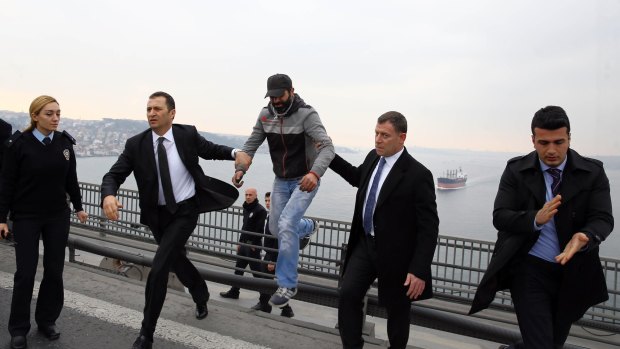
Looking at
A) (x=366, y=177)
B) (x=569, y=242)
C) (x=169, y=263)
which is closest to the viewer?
(x=569, y=242)

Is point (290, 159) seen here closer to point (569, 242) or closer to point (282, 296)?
point (282, 296)

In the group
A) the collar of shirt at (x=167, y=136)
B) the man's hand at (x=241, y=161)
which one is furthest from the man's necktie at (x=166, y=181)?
the man's hand at (x=241, y=161)

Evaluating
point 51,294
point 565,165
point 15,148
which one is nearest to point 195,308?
point 51,294

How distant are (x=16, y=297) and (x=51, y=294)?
26 centimetres

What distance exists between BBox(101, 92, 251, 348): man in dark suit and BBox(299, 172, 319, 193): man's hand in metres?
0.73

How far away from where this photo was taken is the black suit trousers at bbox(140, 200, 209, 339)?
362 cm

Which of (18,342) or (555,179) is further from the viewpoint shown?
(18,342)

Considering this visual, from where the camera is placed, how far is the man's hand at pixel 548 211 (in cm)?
271

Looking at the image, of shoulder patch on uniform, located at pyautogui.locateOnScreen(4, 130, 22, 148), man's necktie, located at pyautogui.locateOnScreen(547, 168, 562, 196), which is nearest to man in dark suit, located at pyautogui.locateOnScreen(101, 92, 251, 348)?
shoulder patch on uniform, located at pyautogui.locateOnScreen(4, 130, 22, 148)

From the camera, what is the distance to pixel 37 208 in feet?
12.6

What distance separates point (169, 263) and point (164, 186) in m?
0.62

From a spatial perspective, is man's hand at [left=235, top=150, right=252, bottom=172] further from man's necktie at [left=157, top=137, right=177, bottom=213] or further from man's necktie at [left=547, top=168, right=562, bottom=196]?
man's necktie at [left=547, top=168, right=562, bottom=196]

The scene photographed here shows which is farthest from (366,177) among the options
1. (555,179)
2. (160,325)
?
(160,325)

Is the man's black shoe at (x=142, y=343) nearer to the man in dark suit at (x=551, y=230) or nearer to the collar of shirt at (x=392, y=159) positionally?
the collar of shirt at (x=392, y=159)
